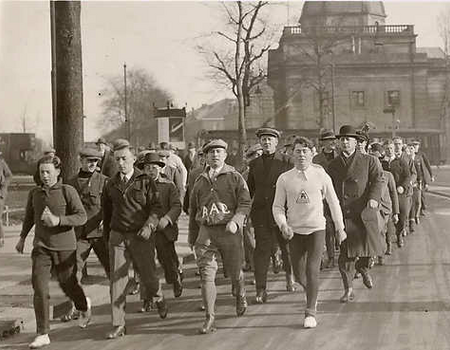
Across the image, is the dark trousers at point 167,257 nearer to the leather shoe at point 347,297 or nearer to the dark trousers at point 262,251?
the dark trousers at point 262,251

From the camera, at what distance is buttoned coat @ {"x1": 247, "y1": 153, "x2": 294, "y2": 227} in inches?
340

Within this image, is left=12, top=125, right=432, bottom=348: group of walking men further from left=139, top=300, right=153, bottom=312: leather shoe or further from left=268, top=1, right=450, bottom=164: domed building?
left=268, top=1, right=450, bottom=164: domed building

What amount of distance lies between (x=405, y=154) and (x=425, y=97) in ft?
178

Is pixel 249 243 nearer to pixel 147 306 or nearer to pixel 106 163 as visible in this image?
pixel 106 163

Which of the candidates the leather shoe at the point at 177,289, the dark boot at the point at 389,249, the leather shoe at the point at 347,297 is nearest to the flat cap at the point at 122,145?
the leather shoe at the point at 177,289

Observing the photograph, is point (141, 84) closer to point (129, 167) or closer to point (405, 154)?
point (405, 154)

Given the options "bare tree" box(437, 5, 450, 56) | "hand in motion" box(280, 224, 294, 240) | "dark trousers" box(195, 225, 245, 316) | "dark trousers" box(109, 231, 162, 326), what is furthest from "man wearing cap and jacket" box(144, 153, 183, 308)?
"bare tree" box(437, 5, 450, 56)

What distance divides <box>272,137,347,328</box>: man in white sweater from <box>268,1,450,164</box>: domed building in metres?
56.3

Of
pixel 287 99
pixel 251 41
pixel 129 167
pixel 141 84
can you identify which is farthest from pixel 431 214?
pixel 141 84

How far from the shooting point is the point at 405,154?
48.7 ft

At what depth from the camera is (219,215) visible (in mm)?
7387

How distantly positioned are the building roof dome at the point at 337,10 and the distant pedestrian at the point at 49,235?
197 feet

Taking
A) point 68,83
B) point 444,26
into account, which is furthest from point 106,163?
point 444,26

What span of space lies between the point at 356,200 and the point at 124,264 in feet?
10.3
